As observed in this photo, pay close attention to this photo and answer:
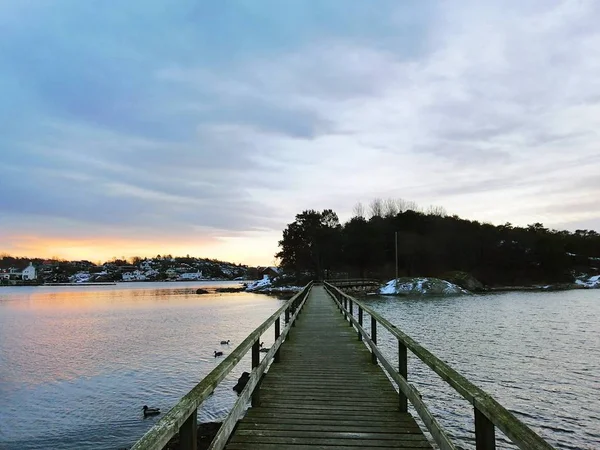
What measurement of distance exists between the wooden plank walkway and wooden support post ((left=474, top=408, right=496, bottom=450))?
1742 mm

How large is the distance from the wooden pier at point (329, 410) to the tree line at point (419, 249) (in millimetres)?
69073

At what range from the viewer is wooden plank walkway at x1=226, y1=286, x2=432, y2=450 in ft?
15.4

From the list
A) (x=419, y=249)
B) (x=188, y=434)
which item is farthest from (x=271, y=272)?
(x=188, y=434)

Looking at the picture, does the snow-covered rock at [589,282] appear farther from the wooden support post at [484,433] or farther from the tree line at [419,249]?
the wooden support post at [484,433]

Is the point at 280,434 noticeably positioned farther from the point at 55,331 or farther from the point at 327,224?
the point at 327,224

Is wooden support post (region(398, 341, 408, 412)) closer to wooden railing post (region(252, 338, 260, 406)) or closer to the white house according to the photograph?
wooden railing post (region(252, 338, 260, 406))

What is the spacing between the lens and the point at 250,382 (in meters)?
5.27

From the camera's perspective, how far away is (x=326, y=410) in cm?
579

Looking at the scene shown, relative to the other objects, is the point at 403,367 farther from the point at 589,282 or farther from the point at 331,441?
the point at 589,282

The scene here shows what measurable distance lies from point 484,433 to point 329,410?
3.09 meters

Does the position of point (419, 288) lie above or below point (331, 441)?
below

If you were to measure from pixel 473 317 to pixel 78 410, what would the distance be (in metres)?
26.1

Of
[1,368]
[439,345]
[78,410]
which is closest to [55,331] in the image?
[1,368]

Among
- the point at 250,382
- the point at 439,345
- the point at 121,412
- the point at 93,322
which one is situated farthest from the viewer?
the point at 93,322
